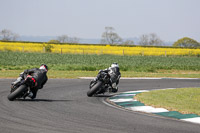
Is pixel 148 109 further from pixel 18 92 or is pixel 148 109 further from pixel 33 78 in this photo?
pixel 18 92

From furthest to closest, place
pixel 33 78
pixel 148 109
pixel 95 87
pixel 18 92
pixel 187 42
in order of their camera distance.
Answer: pixel 187 42, pixel 95 87, pixel 33 78, pixel 18 92, pixel 148 109

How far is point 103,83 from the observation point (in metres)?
14.3

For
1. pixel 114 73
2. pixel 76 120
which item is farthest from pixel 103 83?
pixel 76 120

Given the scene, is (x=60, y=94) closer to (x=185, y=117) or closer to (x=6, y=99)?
(x=6, y=99)

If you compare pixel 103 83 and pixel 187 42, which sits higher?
pixel 187 42

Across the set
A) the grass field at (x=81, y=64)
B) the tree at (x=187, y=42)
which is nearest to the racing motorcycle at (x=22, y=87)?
the grass field at (x=81, y=64)

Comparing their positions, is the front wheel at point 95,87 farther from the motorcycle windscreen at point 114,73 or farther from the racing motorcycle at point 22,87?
the racing motorcycle at point 22,87

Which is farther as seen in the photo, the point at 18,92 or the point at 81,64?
the point at 81,64

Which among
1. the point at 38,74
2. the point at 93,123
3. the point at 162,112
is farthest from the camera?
the point at 38,74

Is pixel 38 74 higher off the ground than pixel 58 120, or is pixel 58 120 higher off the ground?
pixel 38 74

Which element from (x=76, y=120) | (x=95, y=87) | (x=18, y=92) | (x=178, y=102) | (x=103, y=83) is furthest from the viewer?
(x=103, y=83)

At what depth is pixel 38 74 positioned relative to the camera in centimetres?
1275

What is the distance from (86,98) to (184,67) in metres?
27.7

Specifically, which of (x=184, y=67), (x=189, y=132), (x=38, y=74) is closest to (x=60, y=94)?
(x=38, y=74)
